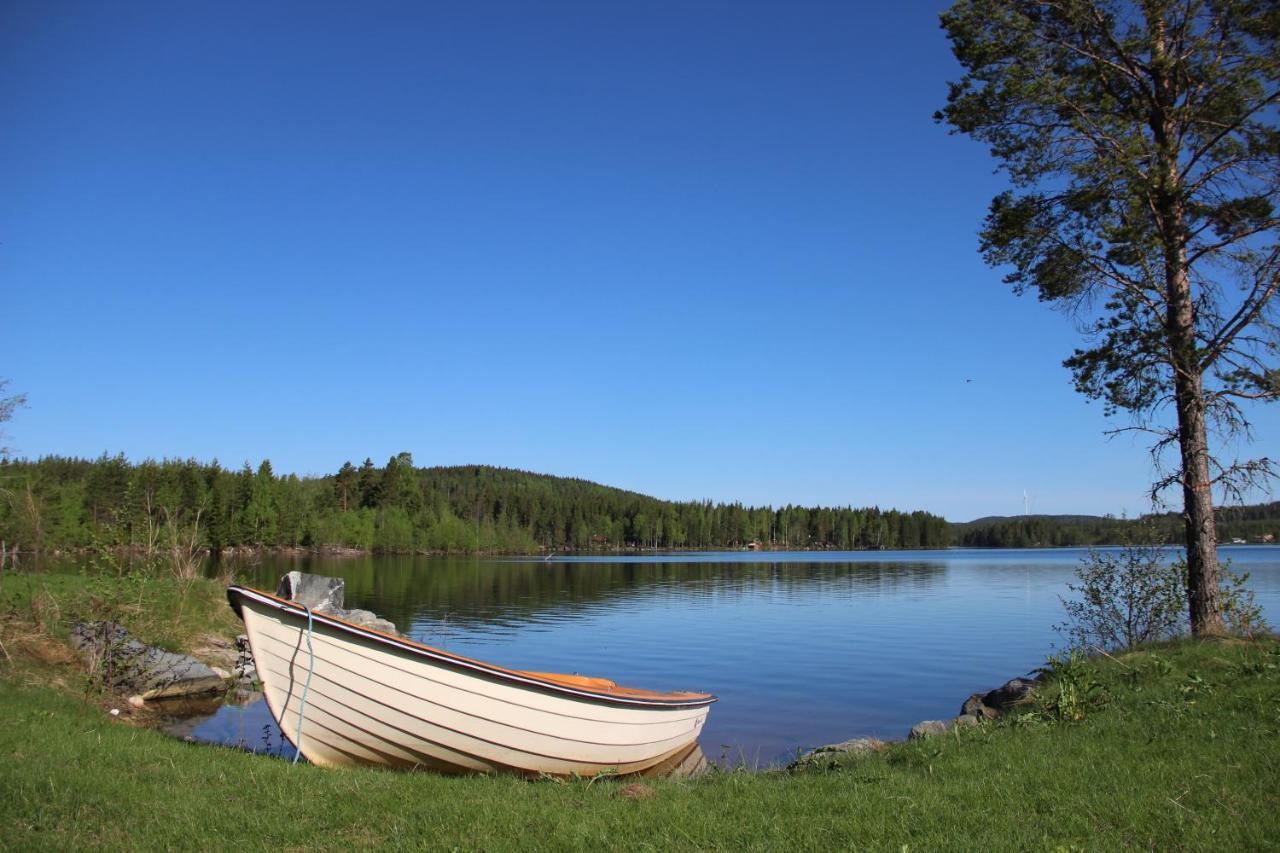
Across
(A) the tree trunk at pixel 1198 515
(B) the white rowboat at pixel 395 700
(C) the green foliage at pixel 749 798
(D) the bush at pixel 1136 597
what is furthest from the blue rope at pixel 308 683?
(A) the tree trunk at pixel 1198 515

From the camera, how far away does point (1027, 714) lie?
33.4ft

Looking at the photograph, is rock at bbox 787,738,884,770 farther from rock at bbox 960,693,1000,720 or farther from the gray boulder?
the gray boulder

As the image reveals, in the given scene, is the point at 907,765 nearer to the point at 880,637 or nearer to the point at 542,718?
the point at 542,718

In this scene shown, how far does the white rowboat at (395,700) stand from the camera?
355 inches

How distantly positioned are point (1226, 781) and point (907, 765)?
2.68 m

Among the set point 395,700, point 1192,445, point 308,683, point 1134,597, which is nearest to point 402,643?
point 395,700

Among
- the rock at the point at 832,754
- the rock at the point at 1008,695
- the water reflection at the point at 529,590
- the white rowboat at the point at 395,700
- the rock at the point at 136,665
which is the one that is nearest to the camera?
the white rowboat at the point at 395,700

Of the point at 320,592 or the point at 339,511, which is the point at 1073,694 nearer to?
the point at 320,592

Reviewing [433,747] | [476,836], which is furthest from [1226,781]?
[433,747]

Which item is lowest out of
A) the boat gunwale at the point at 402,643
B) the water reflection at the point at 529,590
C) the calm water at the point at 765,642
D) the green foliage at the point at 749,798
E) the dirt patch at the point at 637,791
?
the water reflection at the point at 529,590

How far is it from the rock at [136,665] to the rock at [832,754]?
1046 cm

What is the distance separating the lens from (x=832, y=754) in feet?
34.4

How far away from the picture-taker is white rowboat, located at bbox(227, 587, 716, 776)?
29.6 feet

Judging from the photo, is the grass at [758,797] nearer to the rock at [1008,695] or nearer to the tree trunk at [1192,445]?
the rock at [1008,695]
